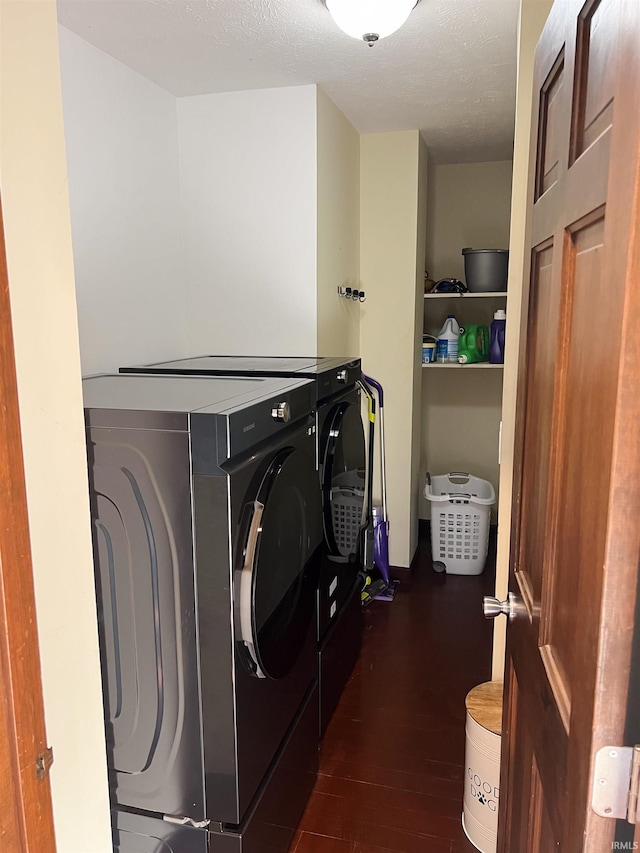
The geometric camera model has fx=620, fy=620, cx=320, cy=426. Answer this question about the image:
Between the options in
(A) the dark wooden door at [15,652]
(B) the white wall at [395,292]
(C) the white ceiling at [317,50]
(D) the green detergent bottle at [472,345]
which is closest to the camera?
(A) the dark wooden door at [15,652]

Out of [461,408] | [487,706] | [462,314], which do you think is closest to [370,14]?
[487,706]

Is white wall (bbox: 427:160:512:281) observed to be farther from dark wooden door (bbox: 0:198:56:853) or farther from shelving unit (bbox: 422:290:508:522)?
dark wooden door (bbox: 0:198:56:853)

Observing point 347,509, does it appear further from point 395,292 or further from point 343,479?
point 395,292

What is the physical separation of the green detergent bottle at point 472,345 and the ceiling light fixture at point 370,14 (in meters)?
2.12

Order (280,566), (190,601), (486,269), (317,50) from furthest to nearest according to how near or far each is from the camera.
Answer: (486,269)
(317,50)
(280,566)
(190,601)

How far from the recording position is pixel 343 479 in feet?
7.54

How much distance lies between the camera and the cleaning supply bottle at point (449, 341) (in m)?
3.78

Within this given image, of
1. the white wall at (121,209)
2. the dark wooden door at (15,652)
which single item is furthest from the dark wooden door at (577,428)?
the white wall at (121,209)

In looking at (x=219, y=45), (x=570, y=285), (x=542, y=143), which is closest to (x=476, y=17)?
(x=219, y=45)

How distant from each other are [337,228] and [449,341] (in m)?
1.17

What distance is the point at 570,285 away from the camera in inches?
32.9

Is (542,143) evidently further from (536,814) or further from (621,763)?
(536,814)

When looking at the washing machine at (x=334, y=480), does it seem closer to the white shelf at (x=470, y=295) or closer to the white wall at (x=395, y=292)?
the white wall at (x=395, y=292)

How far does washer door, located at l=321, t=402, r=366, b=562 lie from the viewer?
212cm
